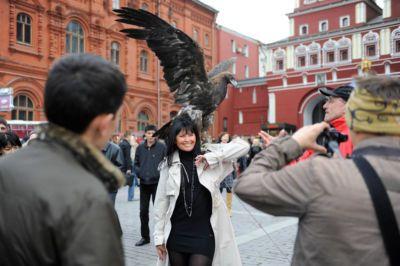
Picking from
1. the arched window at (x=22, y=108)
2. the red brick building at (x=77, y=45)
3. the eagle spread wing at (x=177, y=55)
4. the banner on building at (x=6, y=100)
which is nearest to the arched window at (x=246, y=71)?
the red brick building at (x=77, y=45)

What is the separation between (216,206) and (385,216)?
196 centimetres

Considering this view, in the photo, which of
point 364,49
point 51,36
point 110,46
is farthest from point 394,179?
point 364,49

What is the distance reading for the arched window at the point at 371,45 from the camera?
31422 mm

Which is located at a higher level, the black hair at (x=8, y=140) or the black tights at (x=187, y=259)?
the black hair at (x=8, y=140)

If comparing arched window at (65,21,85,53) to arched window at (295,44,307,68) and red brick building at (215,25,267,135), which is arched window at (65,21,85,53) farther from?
arched window at (295,44,307,68)

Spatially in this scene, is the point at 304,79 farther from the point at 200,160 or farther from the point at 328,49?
the point at 200,160

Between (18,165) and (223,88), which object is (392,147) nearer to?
(18,165)

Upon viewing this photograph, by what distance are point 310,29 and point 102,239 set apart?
3874 cm

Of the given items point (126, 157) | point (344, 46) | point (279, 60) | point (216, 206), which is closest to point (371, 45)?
→ point (344, 46)

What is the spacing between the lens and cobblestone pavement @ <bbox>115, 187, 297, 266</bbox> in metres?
5.64

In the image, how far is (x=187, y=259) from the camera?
3211mm

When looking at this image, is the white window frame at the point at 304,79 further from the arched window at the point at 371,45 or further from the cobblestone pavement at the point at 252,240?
the cobblestone pavement at the point at 252,240

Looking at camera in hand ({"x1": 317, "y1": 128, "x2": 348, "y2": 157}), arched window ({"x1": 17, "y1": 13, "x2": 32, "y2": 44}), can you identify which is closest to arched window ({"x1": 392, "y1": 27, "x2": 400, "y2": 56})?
arched window ({"x1": 17, "y1": 13, "x2": 32, "y2": 44})

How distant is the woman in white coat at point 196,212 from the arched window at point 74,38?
71.2ft
